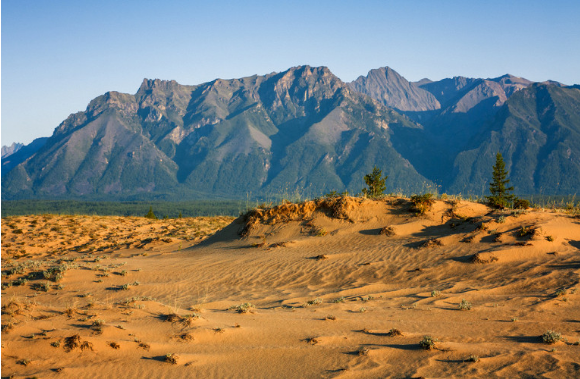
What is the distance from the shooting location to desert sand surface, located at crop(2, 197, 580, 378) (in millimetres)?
8008

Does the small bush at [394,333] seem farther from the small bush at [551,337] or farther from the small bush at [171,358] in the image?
the small bush at [171,358]

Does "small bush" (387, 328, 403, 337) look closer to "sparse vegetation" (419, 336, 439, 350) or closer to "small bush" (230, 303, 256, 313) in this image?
"sparse vegetation" (419, 336, 439, 350)

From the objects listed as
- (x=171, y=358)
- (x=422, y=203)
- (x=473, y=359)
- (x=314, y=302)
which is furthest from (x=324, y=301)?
(x=422, y=203)

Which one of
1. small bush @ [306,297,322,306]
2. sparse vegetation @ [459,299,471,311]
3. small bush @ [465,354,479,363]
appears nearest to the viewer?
small bush @ [465,354,479,363]

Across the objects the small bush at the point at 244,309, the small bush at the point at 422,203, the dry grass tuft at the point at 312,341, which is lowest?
the small bush at the point at 244,309

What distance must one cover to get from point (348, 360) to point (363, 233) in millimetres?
12631

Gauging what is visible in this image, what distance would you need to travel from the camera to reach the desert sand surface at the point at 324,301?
801 centimetres

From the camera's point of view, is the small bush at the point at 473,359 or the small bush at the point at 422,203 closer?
the small bush at the point at 473,359

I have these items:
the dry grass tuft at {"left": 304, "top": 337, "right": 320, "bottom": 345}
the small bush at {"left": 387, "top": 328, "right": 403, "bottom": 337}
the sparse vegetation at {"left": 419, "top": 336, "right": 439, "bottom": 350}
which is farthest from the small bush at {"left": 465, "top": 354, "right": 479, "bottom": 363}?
the dry grass tuft at {"left": 304, "top": 337, "right": 320, "bottom": 345}

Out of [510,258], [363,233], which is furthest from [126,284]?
[510,258]

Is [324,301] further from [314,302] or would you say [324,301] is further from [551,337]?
[551,337]

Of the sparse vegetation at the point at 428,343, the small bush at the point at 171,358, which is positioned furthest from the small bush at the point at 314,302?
the small bush at the point at 171,358

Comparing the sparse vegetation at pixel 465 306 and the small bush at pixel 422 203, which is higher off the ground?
the small bush at pixel 422 203

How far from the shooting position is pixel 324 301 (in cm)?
1304
